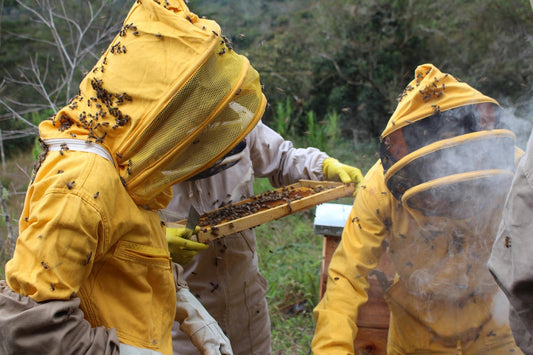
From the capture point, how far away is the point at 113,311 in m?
1.68

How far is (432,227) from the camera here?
2398 mm

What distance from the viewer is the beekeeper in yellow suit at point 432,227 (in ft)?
6.85

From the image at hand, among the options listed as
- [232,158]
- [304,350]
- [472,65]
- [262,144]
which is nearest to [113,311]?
[232,158]

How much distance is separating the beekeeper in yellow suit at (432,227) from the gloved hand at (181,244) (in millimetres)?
799

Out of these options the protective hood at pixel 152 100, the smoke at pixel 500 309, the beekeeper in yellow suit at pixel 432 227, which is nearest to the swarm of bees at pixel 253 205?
the beekeeper in yellow suit at pixel 432 227

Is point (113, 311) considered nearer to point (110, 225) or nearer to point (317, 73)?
point (110, 225)

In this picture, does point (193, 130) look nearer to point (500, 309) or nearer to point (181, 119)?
point (181, 119)

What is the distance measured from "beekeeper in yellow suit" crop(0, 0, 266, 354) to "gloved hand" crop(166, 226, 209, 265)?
579 mm

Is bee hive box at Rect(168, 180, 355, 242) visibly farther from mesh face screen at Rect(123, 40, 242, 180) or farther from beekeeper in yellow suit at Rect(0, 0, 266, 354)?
mesh face screen at Rect(123, 40, 242, 180)

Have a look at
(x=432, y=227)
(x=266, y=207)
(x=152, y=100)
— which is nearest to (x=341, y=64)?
(x=266, y=207)

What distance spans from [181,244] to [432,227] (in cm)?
142

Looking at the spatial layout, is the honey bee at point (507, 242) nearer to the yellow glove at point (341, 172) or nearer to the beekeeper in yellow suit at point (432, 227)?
the beekeeper in yellow suit at point (432, 227)

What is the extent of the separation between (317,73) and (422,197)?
8037 mm

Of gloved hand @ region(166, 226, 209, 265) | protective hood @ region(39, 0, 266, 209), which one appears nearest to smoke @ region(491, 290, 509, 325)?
gloved hand @ region(166, 226, 209, 265)
